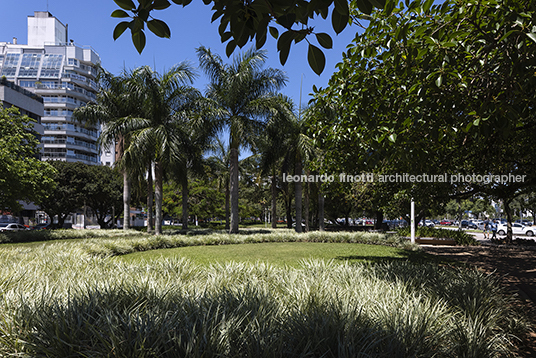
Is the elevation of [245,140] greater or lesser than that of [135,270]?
greater

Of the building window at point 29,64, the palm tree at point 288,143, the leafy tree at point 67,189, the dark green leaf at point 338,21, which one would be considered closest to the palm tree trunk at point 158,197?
the palm tree at point 288,143

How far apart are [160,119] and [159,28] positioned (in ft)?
69.0

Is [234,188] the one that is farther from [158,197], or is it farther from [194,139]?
[158,197]

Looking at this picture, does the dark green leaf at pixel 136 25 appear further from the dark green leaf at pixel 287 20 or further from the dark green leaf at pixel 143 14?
the dark green leaf at pixel 287 20

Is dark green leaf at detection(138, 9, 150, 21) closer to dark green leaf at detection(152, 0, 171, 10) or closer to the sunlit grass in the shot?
dark green leaf at detection(152, 0, 171, 10)

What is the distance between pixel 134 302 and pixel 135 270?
2.67 m

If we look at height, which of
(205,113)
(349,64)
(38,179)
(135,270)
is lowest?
(135,270)

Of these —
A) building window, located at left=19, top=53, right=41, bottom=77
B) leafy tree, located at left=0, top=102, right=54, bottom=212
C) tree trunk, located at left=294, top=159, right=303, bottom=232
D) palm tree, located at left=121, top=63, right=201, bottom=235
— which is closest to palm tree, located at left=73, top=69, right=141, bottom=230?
palm tree, located at left=121, top=63, right=201, bottom=235

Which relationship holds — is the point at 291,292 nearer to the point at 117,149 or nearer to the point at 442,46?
the point at 442,46

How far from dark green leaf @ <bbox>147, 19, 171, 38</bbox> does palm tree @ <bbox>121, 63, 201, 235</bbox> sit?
59.4 ft

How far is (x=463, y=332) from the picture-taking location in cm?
343

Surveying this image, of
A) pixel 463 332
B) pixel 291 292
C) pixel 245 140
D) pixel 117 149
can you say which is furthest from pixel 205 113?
pixel 463 332

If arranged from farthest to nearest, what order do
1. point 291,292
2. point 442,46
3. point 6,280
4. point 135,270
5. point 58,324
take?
point 135,270, point 6,280, point 291,292, point 442,46, point 58,324

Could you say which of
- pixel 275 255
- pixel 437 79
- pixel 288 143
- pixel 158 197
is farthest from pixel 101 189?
pixel 437 79
